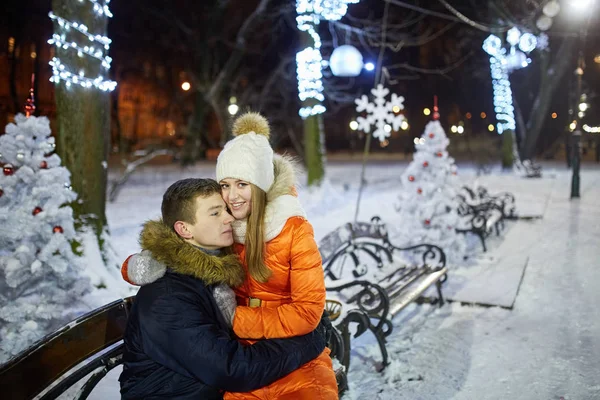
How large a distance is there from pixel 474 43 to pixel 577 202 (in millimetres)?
15950

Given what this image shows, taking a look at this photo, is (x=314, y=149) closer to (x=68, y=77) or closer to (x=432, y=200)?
(x=432, y=200)

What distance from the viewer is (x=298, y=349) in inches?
99.6

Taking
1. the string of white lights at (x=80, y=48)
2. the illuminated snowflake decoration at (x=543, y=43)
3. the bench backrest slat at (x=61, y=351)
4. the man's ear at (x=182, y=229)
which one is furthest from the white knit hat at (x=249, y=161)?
the illuminated snowflake decoration at (x=543, y=43)

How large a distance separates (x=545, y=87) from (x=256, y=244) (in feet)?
74.9

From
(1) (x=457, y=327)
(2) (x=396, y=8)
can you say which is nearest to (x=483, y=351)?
(1) (x=457, y=327)

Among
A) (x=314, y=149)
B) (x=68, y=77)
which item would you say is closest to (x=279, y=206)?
(x=68, y=77)

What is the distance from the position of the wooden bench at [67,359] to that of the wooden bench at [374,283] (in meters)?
1.01

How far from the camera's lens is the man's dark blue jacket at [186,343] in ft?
7.21

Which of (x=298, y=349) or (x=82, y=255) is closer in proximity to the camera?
(x=298, y=349)

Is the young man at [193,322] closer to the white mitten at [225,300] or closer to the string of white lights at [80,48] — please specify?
the white mitten at [225,300]

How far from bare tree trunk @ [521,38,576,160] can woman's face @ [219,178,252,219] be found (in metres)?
21.4

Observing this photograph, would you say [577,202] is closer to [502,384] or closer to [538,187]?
[538,187]

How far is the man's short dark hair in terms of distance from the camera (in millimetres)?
2422

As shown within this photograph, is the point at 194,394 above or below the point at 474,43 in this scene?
below
